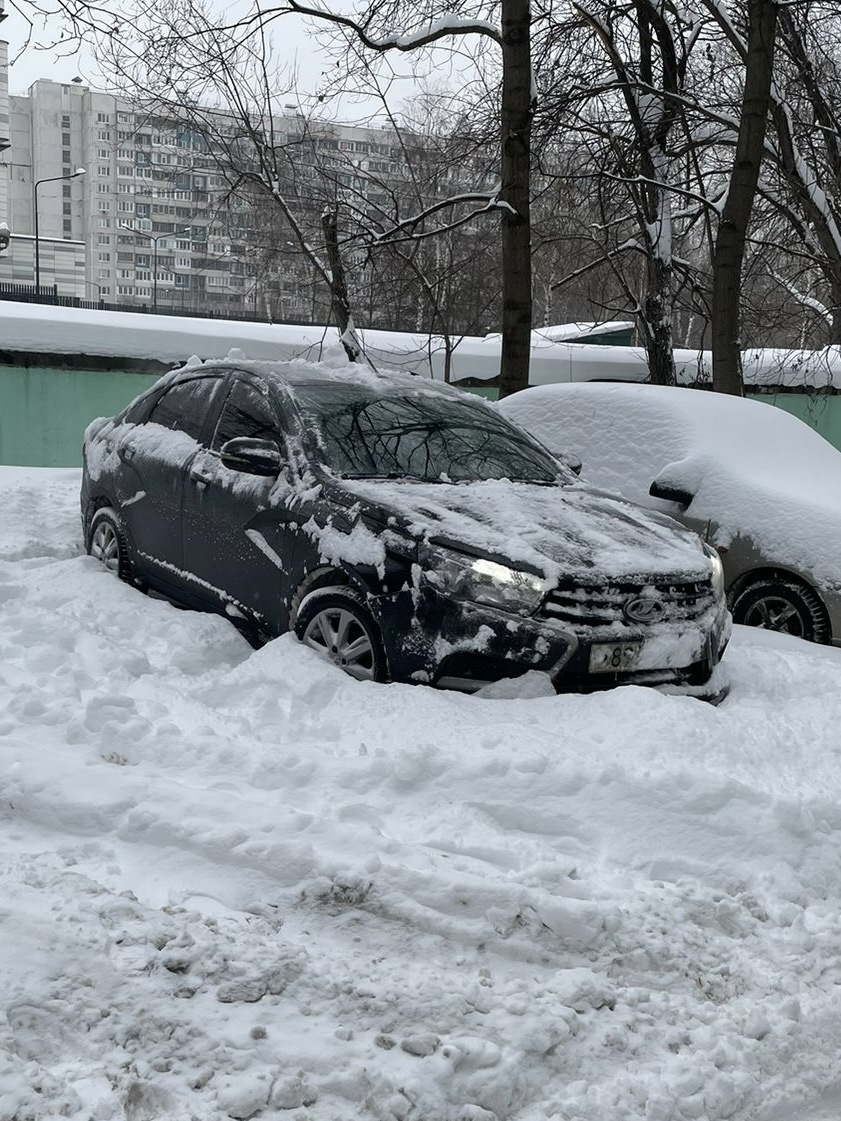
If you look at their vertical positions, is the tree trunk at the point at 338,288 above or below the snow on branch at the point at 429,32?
below

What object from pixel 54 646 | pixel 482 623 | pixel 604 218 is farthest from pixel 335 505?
pixel 604 218

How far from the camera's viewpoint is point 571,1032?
97.5 inches

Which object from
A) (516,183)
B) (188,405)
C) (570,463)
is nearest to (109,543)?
(188,405)

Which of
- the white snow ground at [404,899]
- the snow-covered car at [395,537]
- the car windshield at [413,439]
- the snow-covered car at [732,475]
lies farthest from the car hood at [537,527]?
the snow-covered car at [732,475]

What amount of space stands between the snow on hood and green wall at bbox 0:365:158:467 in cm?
677

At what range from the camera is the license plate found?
413cm

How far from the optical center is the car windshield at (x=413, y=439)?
5008 mm

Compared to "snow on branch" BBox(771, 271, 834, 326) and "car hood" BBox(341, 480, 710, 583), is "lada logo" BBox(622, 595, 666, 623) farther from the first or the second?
"snow on branch" BBox(771, 271, 834, 326)

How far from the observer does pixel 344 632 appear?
14.7 feet

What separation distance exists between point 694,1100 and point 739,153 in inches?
439

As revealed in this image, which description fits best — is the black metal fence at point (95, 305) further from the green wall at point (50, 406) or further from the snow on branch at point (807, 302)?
the snow on branch at point (807, 302)

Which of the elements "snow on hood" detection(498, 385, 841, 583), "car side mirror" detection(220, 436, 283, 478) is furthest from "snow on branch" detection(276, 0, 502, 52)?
"car side mirror" detection(220, 436, 283, 478)

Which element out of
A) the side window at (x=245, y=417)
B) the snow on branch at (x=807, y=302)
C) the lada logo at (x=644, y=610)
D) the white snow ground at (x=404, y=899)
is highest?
the snow on branch at (x=807, y=302)

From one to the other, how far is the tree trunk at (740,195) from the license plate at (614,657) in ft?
27.2
